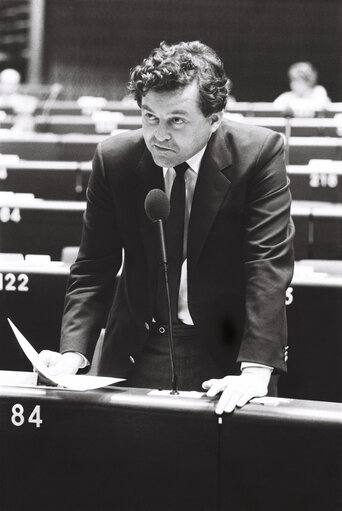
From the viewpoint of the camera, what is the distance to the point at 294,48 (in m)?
8.84

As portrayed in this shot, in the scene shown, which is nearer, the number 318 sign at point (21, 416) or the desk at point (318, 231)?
the number 318 sign at point (21, 416)

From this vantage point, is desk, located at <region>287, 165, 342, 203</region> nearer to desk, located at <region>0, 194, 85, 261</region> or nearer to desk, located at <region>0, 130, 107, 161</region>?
desk, located at <region>0, 194, 85, 261</region>

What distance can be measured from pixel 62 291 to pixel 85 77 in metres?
7.23

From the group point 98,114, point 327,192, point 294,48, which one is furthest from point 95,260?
point 294,48

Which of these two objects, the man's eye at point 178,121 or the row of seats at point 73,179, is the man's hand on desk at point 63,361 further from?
the row of seats at point 73,179

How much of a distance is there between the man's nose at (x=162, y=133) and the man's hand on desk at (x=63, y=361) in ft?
1.51

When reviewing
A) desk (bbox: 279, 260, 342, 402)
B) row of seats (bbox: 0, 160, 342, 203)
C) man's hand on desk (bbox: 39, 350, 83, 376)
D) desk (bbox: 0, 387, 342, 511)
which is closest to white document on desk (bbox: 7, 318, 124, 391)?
desk (bbox: 0, 387, 342, 511)

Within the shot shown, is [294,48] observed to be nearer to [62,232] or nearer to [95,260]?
[62,232]

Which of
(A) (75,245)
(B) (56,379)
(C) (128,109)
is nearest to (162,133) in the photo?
(B) (56,379)

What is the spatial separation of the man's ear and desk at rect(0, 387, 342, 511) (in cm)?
53

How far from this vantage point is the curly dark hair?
146 cm

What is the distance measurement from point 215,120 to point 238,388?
53 centimetres

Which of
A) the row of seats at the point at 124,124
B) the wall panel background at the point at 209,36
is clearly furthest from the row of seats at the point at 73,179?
the wall panel background at the point at 209,36

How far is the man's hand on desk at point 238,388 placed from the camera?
1272 millimetres
